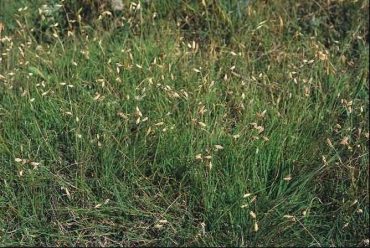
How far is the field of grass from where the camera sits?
2664mm

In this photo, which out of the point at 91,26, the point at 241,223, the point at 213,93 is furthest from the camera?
the point at 91,26

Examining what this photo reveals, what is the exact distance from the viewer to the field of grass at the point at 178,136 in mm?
2664

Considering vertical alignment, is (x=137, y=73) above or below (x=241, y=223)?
above

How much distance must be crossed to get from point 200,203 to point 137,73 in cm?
80

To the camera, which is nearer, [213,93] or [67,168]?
[67,168]

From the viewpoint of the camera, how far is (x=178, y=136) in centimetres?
285

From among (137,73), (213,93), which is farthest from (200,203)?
(137,73)

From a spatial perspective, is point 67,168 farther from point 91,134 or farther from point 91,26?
point 91,26

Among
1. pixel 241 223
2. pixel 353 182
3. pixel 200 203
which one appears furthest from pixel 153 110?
pixel 353 182

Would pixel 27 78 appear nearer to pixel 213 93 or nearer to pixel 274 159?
pixel 213 93

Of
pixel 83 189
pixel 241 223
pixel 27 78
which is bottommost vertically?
pixel 241 223

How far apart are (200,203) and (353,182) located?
66 centimetres

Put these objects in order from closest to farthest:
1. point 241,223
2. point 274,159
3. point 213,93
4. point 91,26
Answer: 1. point 241,223
2. point 274,159
3. point 213,93
4. point 91,26

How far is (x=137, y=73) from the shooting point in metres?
3.19
